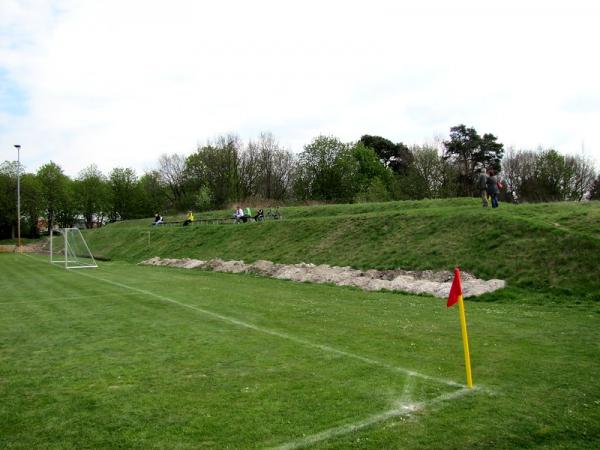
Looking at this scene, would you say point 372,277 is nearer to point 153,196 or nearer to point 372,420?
point 372,420

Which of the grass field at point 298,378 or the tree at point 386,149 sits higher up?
Answer: the tree at point 386,149

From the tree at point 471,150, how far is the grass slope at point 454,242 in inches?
1285

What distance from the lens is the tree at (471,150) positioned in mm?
63750

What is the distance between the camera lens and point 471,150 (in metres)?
65.9

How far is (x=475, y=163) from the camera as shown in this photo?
65.4m

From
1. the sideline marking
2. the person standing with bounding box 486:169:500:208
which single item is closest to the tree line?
the person standing with bounding box 486:169:500:208

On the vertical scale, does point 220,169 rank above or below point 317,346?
above

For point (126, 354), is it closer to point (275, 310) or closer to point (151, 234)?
point (275, 310)

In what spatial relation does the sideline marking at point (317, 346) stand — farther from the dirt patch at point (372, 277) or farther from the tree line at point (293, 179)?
the tree line at point (293, 179)

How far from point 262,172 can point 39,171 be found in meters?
44.2

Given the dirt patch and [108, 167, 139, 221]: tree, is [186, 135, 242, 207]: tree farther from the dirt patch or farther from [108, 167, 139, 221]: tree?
the dirt patch

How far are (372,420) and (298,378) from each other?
1.72 m

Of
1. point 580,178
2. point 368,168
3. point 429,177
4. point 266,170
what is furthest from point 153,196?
point 580,178

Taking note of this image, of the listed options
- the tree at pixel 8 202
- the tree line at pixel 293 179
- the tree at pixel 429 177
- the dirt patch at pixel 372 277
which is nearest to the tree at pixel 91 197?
the tree line at pixel 293 179
